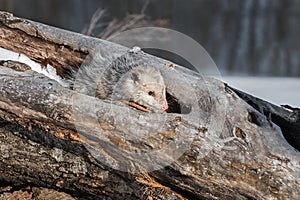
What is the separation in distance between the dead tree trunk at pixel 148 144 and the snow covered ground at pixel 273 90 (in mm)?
1672

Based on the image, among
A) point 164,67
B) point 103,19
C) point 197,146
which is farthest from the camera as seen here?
point 103,19

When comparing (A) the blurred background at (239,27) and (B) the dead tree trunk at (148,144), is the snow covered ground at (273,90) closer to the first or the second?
(A) the blurred background at (239,27)

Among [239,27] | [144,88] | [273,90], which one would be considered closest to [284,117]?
[144,88]

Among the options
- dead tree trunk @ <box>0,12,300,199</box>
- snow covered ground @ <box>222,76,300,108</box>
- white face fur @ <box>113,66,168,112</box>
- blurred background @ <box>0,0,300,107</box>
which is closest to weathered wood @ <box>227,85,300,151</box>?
dead tree trunk @ <box>0,12,300,199</box>

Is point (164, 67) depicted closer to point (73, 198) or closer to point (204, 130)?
point (204, 130)

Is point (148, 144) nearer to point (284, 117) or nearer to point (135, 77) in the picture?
point (135, 77)

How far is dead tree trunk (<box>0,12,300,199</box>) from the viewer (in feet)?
3.95

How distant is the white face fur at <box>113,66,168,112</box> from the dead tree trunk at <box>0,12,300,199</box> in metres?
0.04

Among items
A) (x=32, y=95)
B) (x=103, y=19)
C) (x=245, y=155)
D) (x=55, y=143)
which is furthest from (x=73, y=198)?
(x=103, y=19)

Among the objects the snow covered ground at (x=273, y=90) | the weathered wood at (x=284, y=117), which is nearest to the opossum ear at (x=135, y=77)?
the weathered wood at (x=284, y=117)

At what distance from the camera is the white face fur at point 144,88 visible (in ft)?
4.19

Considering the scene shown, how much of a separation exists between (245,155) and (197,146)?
0.12 metres

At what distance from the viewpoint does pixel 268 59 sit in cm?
468

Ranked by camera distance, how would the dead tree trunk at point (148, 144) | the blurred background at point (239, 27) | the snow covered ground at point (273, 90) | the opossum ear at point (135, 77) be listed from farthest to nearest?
the blurred background at point (239, 27)
the snow covered ground at point (273, 90)
the opossum ear at point (135, 77)
the dead tree trunk at point (148, 144)
